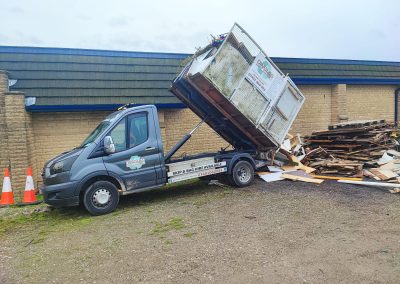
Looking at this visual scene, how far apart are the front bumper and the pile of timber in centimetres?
685

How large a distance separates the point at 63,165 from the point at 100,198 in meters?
1.01

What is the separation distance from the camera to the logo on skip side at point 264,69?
8.24m

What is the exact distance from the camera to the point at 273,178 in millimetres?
9508

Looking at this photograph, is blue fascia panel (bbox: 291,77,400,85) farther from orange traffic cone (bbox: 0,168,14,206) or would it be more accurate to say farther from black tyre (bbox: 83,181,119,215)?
orange traffic cone (bbox: 0,168,14,206)

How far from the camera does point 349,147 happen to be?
10.5 m

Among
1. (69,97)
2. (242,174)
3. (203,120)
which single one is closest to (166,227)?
(242,174)

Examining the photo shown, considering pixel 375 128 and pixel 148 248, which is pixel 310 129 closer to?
pixel 375 128

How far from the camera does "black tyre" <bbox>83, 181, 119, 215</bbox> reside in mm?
6991

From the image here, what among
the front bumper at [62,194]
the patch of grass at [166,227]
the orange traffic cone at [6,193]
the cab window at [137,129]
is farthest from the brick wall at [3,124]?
the patch of grass at [166,227]

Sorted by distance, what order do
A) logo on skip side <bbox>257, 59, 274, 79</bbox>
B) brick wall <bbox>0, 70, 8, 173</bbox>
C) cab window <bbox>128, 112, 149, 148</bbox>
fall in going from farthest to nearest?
brick wall <bbox>0, 70, 8, 173</bbox> < logo on skip side <bbox>257, 59, 274, 79</bbox> < cab window <bbox>128, 112, 149, 148</bbox>

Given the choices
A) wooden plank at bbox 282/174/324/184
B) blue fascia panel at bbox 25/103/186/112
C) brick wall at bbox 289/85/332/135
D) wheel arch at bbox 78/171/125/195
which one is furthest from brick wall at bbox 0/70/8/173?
brick wall at bbox 289/85/332/135

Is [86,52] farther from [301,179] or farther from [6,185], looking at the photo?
[301,179]

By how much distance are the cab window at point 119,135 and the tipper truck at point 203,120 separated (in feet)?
0.07

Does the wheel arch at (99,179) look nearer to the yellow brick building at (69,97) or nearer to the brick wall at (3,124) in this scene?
the yellow brick building at (69,97)
